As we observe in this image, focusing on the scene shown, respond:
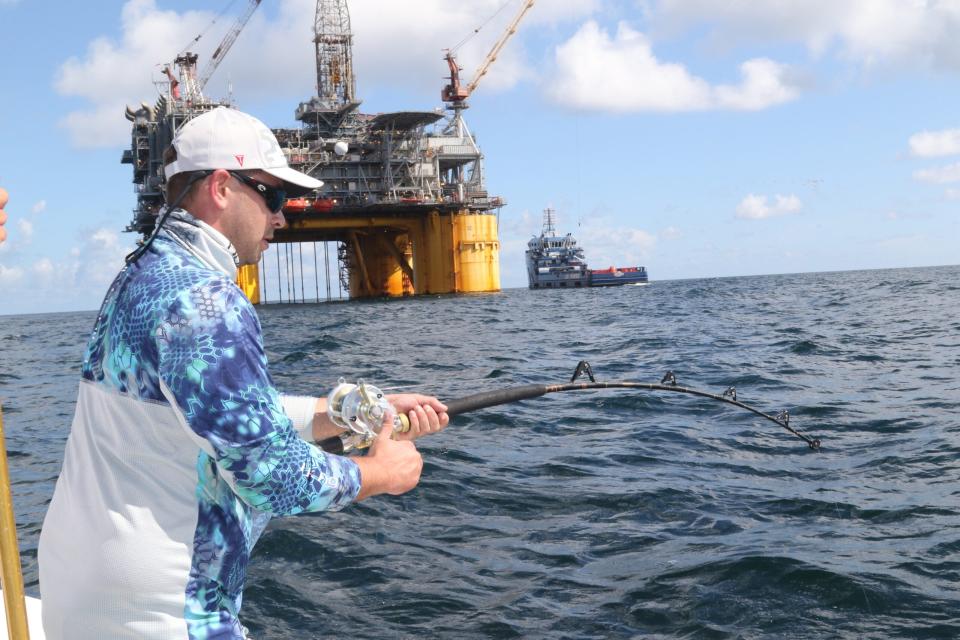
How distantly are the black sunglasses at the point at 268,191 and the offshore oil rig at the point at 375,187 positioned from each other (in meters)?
59.1

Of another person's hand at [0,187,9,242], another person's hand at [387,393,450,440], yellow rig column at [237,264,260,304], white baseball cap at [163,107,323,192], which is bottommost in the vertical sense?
another person's hand at [387,393,450,440]

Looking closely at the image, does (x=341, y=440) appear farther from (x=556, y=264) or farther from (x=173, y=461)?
(x=556, y=264)

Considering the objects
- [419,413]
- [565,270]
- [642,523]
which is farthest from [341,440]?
[565,270]

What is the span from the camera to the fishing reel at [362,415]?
3219 mm

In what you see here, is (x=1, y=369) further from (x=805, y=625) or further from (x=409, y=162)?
(x=409, y=162)

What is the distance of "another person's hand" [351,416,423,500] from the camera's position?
2.74 meters

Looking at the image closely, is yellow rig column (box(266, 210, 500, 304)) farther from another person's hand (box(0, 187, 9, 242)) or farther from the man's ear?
another person's hand (box(0, 187, 9, 242))

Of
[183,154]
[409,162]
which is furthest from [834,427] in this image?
[409,162]

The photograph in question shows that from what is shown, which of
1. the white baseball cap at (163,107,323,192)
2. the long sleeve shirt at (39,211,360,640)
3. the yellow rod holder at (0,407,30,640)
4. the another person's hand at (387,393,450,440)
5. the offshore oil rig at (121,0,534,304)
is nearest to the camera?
the yellow rod holder at (0,407,30,640)

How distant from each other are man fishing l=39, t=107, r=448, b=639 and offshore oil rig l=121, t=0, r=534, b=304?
195 ft

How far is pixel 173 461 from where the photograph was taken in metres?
2.44

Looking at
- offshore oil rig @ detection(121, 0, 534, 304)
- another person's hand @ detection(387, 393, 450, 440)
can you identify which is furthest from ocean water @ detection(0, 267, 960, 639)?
offshore oil rig @ detection(121, 0, 534, 304)

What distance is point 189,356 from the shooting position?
2.31 meters

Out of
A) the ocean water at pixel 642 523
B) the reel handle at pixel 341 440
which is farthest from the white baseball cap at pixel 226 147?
the ocean water at pixel 642 523
